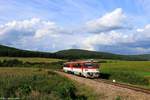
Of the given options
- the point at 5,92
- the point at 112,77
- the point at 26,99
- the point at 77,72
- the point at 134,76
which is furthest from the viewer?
the point at 77,72

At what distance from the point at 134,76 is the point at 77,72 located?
15.1 m

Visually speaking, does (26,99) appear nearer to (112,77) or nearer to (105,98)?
(105,98)

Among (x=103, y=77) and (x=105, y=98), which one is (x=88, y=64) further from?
(x=105, y=98)

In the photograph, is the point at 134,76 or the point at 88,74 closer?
the point at 134,76

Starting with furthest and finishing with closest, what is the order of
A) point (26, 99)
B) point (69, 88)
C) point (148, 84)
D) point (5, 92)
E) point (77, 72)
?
point (77, 72)
point (148, 84)
point (69, 88)
point (5, 92)
point (26, 99)

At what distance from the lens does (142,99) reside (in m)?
26.2

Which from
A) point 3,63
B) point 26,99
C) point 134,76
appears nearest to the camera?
point 26,99

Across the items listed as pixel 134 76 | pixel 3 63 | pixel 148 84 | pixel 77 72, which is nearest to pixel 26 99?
pixel 148 84

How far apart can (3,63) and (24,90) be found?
4133 inches

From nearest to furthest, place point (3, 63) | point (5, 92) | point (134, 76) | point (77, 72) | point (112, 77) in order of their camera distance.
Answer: point (5, 92) → point (134, 76) → point (112, 77) → point (77, 72) → point (3, 63)

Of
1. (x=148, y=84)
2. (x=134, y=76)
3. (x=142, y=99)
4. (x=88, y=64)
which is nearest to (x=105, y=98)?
(x=142, y=99)

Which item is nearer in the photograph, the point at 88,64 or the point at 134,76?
the point at 134,76

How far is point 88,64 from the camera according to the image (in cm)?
5747

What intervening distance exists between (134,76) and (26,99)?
110 feet
